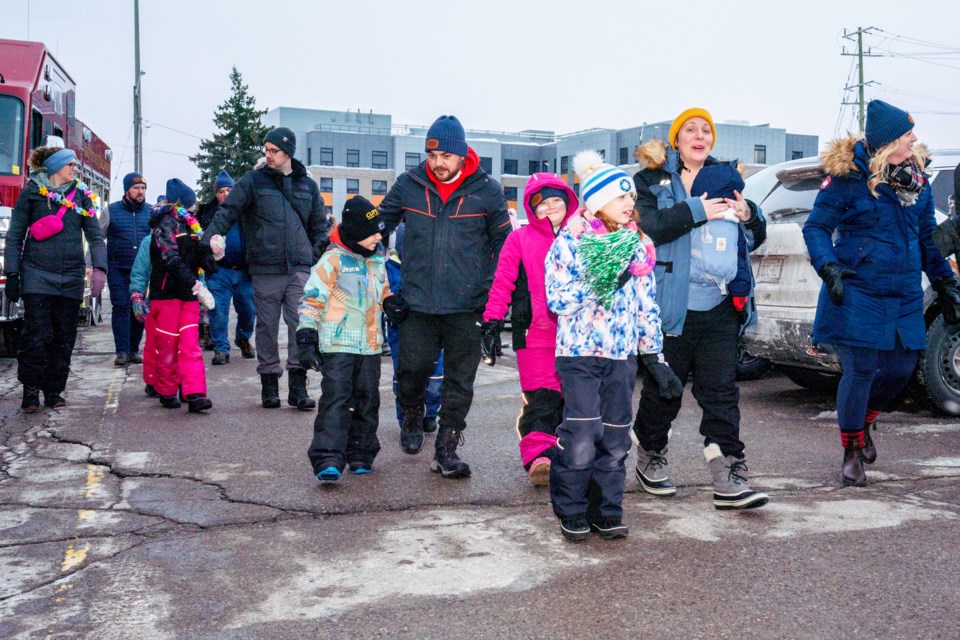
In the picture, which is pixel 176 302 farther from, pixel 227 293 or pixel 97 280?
pixel 227 293

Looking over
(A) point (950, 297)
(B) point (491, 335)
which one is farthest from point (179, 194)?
(A) point (950, 297)

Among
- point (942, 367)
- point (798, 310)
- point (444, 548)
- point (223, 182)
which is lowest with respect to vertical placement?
point (444, 548)

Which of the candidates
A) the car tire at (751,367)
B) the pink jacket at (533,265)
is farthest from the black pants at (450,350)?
the car tire at (751,367)

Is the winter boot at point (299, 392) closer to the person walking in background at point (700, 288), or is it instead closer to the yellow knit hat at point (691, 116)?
the person walking in background at point (700, 288)

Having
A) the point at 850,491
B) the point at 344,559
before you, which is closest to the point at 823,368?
the point at 850,491

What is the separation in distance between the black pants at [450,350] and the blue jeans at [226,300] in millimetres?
6099

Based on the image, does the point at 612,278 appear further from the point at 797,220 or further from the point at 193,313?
the point at 193,313

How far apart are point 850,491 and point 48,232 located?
635 centimetres

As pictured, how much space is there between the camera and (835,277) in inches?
204

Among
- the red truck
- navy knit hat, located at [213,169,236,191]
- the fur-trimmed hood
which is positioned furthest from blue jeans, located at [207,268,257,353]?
the fur-trimmed hood

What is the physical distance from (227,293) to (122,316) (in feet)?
4.34

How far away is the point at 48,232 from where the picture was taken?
804cm

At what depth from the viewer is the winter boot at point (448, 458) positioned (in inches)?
221

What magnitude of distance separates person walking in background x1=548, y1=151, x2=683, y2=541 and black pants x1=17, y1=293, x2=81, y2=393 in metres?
5.27
